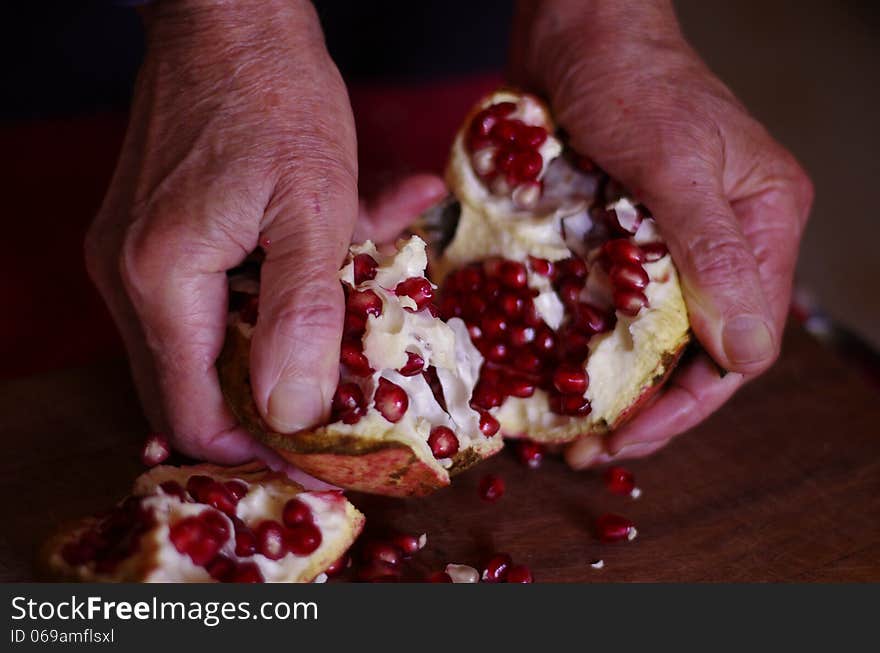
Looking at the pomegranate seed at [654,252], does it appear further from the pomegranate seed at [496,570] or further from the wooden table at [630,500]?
the pomegranate seed at [496,570]

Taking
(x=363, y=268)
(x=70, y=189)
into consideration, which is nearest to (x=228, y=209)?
(x=363, y=268)

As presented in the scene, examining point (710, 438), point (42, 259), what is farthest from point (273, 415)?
point (42, 259)

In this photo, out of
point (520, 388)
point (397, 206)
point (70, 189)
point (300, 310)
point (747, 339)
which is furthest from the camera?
point (70, 189)

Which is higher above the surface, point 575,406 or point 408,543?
point 575,406

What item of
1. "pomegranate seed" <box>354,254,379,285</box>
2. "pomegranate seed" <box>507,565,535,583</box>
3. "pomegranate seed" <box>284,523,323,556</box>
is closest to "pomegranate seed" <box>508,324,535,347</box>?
"pomegranate seed" <box>354,254,379,285</box>

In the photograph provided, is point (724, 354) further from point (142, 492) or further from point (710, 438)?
point (142, 492)

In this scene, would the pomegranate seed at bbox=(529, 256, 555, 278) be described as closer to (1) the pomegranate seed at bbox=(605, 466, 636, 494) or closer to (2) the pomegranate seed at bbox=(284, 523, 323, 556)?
(1) the pomegranate seed at bbox=(605, 466, 636, 494)

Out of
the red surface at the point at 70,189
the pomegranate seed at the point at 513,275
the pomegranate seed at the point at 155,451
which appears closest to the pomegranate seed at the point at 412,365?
the pomegranate seed at the point at 513,275

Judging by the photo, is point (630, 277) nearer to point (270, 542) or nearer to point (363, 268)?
point (363, 268)
